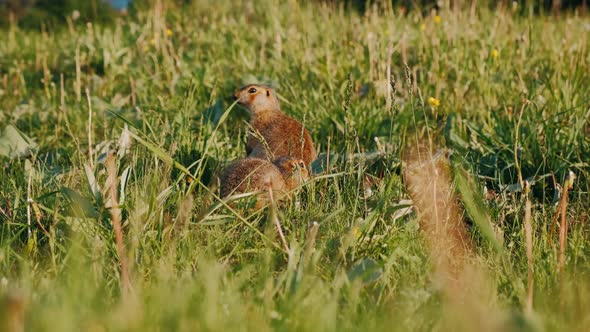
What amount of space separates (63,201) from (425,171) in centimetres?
161

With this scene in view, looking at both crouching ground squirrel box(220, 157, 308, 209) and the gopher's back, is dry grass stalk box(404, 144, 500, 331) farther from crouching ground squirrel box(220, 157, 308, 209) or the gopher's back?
the gopher's back

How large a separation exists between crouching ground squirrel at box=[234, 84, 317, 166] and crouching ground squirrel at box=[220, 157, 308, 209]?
117 mm

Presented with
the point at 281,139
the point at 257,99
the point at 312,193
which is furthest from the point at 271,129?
the point at 312,193

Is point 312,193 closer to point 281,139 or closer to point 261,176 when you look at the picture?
point 261,176

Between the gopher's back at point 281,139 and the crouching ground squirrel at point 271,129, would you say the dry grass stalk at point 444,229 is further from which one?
the gopher's back at point 281,139

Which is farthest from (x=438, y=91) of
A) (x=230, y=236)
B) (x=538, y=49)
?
(x=230, y=236)

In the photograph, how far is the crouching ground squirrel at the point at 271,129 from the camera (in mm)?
3920

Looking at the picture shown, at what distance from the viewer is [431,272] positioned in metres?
2.40

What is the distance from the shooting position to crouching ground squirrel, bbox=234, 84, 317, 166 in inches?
154

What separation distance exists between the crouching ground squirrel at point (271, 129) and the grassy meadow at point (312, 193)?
17 cm

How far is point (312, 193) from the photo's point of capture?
3.03 metres

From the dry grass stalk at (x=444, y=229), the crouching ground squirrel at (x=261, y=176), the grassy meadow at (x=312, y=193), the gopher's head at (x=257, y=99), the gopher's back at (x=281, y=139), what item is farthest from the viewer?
the gopher's head at (x=257, y=99)

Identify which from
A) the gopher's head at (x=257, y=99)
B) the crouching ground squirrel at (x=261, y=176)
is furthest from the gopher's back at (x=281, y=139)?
the crouching ground squirrel at (x=261, y=176)

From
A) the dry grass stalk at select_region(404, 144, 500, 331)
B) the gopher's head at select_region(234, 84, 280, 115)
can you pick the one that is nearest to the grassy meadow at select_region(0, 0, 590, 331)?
the dry grass stalk at select_region(404, 144, 500, 331)
